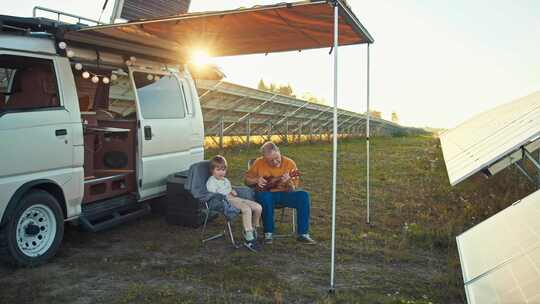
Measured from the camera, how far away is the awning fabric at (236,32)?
444cm

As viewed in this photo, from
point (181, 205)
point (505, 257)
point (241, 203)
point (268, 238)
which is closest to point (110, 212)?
point (181, 205)

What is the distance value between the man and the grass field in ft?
0.68

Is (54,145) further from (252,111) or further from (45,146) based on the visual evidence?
(252,111)

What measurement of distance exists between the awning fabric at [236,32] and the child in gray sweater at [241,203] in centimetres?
153

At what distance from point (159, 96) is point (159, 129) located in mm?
502

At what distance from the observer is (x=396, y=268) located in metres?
4.67

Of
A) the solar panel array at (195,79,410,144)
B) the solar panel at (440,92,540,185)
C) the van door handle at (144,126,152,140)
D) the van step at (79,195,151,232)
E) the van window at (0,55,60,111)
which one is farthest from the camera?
the solar panel array at (195,79,410,144)

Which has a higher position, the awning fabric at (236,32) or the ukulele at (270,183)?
the awning fabric at (236,32)

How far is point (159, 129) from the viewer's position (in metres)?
6.17

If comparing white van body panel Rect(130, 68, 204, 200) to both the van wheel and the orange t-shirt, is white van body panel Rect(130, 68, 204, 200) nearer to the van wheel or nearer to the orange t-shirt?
the orange t-shirt

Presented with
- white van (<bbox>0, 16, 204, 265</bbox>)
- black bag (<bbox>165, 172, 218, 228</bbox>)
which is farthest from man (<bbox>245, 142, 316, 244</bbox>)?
white van (<bbox>0, 16, 204, 265</bbox>)

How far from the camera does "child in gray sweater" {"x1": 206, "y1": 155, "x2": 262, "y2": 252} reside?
17.1 ft

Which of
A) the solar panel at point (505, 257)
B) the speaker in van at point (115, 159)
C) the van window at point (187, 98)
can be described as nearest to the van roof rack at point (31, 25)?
the speaker in van at point (115, 159)

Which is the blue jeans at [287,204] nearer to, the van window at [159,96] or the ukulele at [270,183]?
the ukulele at [270,183]
